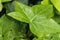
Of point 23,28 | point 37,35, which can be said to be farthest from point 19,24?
point 37,35

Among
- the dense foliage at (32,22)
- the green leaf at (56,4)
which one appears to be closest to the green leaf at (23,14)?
the dense foliage at (32,22)

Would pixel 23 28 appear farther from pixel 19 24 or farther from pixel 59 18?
pixel 59 18

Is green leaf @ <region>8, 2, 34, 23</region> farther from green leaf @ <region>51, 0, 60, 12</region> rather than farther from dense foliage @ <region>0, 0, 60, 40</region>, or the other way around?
green leaf @ <region>51, 0, 60, 12</region>

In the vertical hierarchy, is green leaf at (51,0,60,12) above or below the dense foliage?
above

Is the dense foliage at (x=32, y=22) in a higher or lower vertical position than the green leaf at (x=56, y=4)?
lower

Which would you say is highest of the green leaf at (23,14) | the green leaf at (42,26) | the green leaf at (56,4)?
the green leaf at (56,4)

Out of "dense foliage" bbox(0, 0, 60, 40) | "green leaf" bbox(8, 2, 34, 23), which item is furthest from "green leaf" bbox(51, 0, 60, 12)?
"green leaf" bbox(8, 2, 34, 23)

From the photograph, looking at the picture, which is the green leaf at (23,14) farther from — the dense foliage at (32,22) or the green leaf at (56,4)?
the green leaf at (56,4)

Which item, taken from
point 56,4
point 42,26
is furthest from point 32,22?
point 56,4
